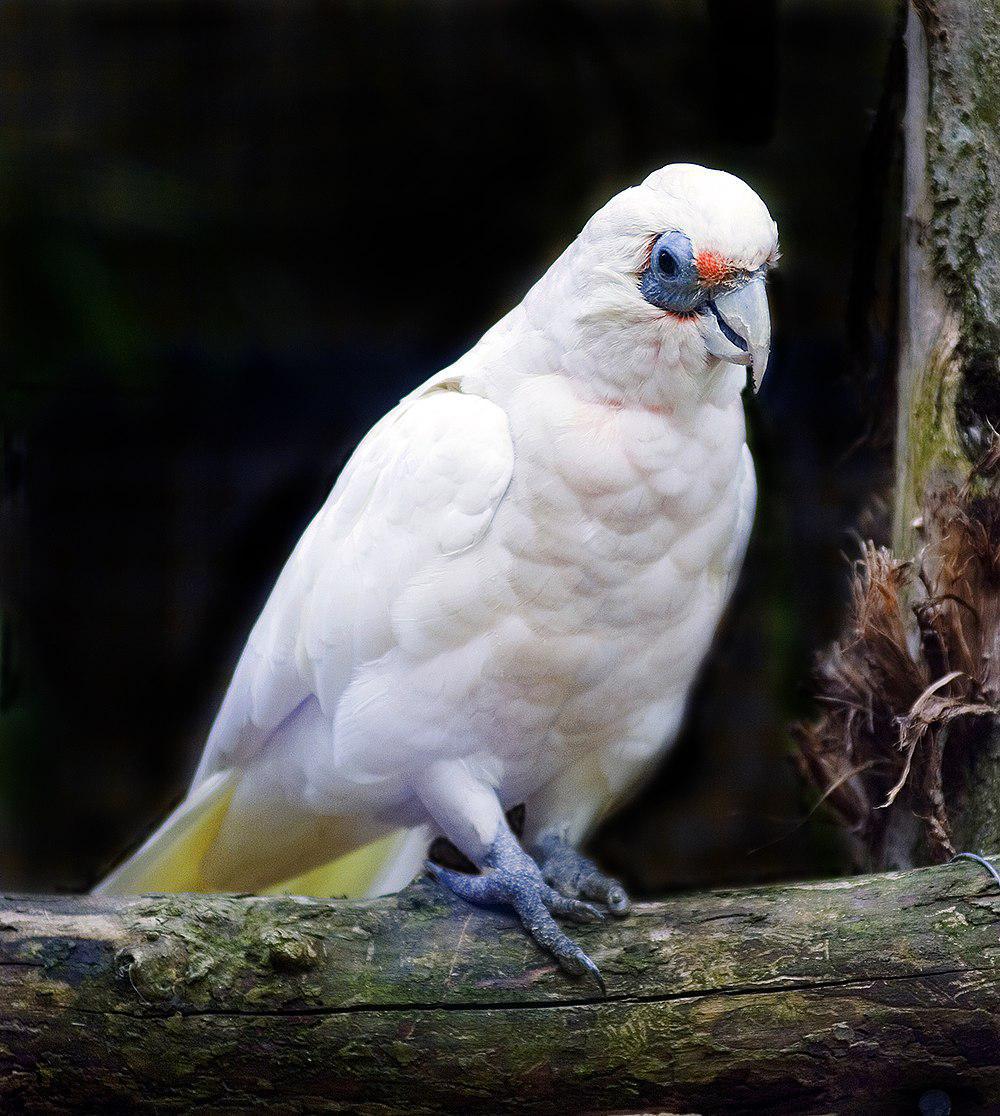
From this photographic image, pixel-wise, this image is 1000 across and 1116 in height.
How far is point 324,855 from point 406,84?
155 centimetres

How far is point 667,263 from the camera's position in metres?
1.49

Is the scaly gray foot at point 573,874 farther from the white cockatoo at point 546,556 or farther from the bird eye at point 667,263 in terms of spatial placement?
the bird eye at point 667,263

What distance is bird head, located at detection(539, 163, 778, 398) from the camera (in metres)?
1.47

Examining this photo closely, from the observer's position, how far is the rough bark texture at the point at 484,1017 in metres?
1.36

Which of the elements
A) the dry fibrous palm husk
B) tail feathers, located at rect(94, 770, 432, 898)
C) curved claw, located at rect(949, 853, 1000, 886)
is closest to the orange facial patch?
the dry fibrous palm husk

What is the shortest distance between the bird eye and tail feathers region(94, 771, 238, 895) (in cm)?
102

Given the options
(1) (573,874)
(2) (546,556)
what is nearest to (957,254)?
(2) (546,556)

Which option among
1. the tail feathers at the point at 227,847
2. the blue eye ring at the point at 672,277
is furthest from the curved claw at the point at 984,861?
the tail feathers at the point at 227,847

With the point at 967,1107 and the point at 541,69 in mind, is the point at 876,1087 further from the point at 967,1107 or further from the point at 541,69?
the point at 541,69

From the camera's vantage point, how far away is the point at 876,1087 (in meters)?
1.41

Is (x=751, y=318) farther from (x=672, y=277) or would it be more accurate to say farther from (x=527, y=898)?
(x=527, y=898)

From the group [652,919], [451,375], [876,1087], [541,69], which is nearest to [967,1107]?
[876,1087]

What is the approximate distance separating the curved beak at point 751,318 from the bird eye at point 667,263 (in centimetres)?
6

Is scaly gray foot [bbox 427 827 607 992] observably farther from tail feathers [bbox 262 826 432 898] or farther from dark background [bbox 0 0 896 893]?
dark background [bbox 0 0 896 893]
